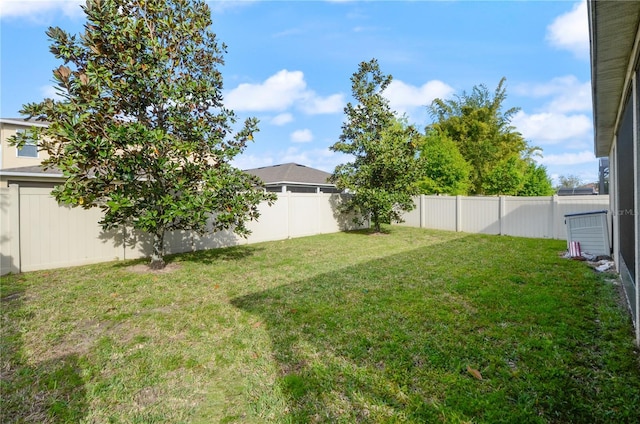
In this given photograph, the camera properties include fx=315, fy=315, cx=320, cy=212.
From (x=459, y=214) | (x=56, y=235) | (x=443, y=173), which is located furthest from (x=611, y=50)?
(x=443, y=173)

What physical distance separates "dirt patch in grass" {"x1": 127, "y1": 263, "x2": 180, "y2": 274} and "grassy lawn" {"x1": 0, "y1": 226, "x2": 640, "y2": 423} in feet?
1.22

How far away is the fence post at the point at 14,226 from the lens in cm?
557

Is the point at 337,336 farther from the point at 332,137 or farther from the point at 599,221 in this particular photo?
the point at 332,137

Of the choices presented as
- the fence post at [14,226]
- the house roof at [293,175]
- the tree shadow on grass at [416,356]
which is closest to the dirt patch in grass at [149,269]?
the fence post at [14,226]

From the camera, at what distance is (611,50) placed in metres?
2.82

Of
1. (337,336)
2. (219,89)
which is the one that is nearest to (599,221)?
(337,336)

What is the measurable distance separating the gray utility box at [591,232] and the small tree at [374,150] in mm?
4805

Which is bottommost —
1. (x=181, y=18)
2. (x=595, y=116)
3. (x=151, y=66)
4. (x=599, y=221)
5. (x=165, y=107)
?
(x=599, y=221)

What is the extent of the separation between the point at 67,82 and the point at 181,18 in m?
2.23

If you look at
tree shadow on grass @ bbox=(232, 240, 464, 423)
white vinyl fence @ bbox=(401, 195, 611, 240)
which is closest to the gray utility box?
white vinyl fence @ bbox=(401, 195, 611, 240)

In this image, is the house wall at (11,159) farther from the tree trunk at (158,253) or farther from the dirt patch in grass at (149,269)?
the tree trunk at (158,253)

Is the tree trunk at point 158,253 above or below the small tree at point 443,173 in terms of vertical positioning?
below

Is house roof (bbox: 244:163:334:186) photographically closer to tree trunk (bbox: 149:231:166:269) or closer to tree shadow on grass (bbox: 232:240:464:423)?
tree trunk (bbox: 149:231:166:269)

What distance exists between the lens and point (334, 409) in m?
2.02
